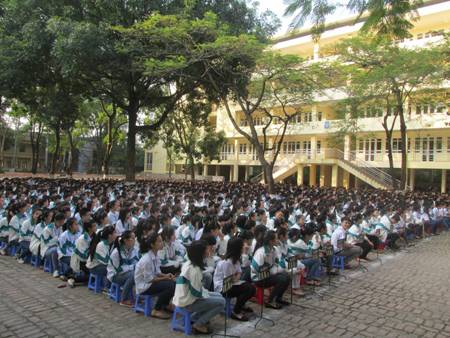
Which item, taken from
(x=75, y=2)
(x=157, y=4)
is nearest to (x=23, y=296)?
(x=157, y=4)

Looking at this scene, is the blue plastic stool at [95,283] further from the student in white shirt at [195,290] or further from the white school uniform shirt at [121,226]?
the student in white shirt at [195,290]

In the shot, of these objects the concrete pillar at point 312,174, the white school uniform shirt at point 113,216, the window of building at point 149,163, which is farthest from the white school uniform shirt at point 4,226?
the window of building at point 149,163

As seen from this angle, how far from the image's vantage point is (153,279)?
16.3ft

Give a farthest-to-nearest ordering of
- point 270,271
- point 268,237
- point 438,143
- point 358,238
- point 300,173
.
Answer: point 300,173, point 438,143, point 358,238, point 270,271, point 268,237

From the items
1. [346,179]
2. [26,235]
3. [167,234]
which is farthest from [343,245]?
[346,179]

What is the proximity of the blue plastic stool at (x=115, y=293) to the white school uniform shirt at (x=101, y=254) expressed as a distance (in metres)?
0.39

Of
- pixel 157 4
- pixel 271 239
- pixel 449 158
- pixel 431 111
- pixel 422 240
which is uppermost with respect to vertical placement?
pixel 157 4

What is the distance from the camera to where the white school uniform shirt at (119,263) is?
5414 millimetres

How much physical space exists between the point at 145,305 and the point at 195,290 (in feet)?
3.57

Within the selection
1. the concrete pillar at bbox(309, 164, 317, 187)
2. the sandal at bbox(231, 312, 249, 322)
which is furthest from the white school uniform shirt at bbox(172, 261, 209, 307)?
the concrete pillar at bbox(309, 164, 317, 187)

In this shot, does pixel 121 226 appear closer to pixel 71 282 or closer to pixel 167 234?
pixel 71 282

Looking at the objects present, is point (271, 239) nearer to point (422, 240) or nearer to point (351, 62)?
point (422, 240)

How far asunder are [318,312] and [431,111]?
25486 mm

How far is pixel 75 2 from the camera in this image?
18594mm
